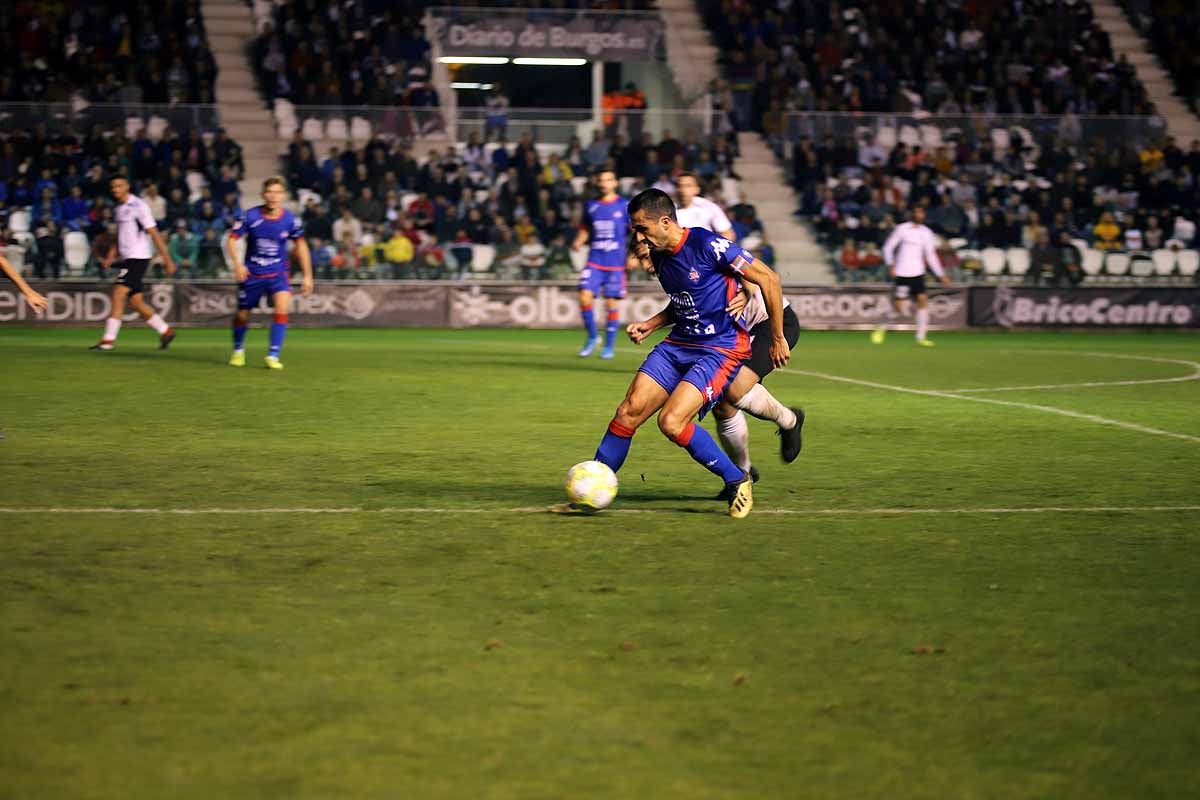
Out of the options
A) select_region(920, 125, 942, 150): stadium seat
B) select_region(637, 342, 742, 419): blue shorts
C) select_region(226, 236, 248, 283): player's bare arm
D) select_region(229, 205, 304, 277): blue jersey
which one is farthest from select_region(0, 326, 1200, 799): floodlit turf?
select_region(920, 125, 942, 150): stadium seat

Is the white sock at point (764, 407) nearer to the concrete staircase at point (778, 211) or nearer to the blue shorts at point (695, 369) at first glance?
the blue shorts at point (695, 369)

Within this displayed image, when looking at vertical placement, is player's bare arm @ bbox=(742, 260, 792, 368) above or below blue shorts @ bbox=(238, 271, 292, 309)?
above

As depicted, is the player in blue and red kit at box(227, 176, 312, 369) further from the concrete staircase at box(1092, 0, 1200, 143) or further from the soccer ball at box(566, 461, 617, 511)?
the concrete staircase at box(1092, 0, 1200, 143)

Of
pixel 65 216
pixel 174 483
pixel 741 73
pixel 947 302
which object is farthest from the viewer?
pixel 741 73

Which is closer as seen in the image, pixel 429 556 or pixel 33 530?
pixel 429 556

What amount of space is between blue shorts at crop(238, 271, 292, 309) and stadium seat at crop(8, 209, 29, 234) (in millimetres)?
9660

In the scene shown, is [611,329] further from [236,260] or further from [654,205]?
[654,205]

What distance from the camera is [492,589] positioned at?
6156 mm

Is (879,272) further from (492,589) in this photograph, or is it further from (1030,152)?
(492,589)

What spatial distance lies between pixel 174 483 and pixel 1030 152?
25.0 m

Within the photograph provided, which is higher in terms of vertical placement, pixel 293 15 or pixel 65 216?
pixel 293 15

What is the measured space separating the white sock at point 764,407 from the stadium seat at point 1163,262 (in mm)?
21237

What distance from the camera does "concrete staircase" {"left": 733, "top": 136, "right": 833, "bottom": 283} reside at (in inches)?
1105

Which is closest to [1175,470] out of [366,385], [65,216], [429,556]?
[429,556]
